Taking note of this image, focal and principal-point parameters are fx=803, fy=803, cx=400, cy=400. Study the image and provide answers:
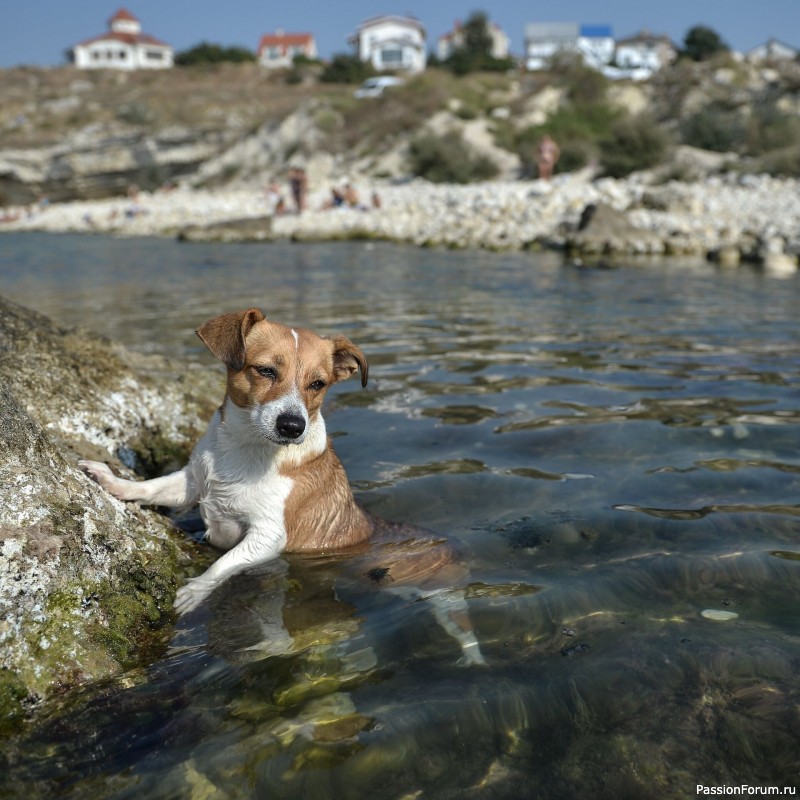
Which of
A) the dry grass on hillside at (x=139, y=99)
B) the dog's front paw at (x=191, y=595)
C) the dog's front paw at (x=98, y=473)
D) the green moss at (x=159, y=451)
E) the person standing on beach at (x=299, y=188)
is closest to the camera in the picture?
the dog's front paw at (x=191, y=595)

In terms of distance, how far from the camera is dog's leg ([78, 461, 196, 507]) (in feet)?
15.3

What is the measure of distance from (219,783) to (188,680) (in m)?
0.68

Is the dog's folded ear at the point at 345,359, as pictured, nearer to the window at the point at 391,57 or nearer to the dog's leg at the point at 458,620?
the dog's leg at the point at 458,620

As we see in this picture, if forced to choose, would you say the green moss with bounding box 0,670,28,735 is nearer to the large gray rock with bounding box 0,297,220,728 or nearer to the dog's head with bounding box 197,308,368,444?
the large gray rock with bounding box 0,297,220,728

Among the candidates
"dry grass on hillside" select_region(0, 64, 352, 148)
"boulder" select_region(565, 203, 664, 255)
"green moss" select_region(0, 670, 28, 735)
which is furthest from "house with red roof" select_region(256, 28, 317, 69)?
"green moss" select_region(0, 670, 28, 735)

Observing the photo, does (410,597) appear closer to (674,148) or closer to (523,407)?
(523,407)

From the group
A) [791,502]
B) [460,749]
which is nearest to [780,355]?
[791,502]

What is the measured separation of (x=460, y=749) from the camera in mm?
3180

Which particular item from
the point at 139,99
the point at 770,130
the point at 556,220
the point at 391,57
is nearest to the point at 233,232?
the point at 556,220

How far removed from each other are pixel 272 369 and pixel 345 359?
69 centimetres

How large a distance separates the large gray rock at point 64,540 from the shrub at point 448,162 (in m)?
42.2

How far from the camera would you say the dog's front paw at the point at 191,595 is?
420cm

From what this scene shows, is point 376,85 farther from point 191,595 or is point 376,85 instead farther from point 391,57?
point 191,595

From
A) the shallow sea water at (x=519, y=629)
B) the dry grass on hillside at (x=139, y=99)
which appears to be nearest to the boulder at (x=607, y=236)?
the shallow sea water at (x=519, y=629)
